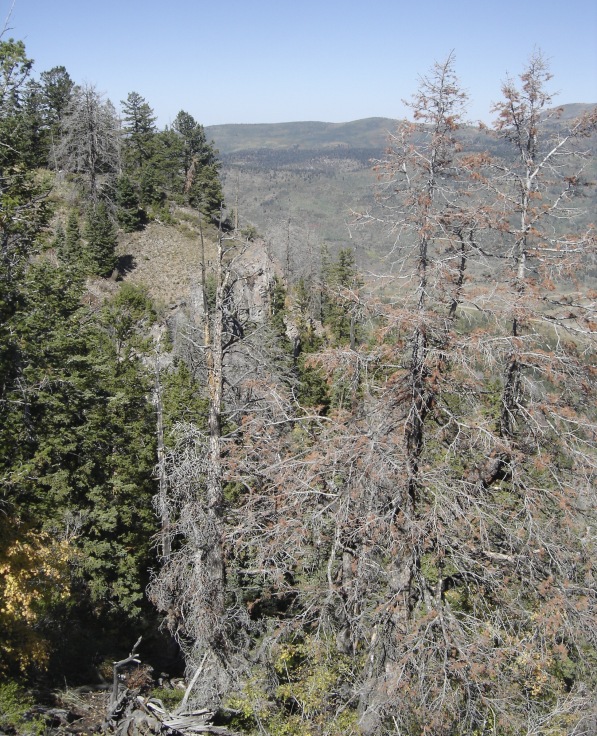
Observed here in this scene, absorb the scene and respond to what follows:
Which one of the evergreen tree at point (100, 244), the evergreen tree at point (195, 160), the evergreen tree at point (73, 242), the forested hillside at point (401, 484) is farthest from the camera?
the evergreen tree at point (195, 160)

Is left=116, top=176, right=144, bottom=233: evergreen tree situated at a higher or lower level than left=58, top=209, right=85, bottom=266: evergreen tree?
higher

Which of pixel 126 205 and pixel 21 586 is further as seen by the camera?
pixel 126 205

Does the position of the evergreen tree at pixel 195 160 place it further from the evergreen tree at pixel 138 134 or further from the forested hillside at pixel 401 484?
the forested hillside at pixel 401 484

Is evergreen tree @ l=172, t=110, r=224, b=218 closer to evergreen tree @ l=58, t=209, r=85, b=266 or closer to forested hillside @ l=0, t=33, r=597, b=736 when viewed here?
evergreen tree @ l=58, t=209, r=85, b=266

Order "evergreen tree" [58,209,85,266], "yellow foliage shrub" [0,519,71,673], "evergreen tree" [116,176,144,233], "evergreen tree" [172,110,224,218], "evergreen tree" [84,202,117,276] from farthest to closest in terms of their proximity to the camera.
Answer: "evergreen tree" [172,110,224,218]
"evergreen tree" [116,176,144,233]
"evergreen tree" [84,202,117,276]
"evergreen tree" [58,209,85,266]
"yellow foliage shrub" [0,519,71,673]

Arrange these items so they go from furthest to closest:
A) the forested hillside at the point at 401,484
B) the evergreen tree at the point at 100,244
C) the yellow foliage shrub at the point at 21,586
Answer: the evergreen tree at the point at 100,244 < the yellow foliage shrub at the point at 21,586 < the forested hillside at the point at 401,484

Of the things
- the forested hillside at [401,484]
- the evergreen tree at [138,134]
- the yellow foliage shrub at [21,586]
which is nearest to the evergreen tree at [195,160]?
the evergreen tree at [138,134]

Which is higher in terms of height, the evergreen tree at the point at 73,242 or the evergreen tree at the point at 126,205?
the evergreen tree at the point at 126,205

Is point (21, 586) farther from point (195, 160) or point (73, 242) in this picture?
point (195, 160)

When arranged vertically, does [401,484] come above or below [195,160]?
below

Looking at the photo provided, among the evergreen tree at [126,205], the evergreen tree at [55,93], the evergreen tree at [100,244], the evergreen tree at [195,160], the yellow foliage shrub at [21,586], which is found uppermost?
the evergreen tree at [55,93]

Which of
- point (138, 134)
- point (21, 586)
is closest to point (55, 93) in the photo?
point (138, 134)

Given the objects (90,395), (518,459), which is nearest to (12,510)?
(90,395)

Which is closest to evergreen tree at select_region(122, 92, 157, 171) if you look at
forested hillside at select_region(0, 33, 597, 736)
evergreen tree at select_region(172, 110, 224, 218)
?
evergreen tree at select_region(172, 110, 224, 218)
